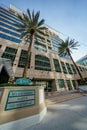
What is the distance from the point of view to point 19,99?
493 cm

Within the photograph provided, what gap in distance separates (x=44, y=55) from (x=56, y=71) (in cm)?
684

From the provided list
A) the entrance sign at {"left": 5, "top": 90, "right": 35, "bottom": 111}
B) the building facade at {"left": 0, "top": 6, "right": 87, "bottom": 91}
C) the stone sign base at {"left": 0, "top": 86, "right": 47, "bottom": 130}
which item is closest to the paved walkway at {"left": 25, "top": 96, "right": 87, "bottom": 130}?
the stone sign base at {"left": 0, "top": 86, "right": 47, "bottom": 130}

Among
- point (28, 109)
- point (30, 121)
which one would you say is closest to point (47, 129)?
point (30, 121)

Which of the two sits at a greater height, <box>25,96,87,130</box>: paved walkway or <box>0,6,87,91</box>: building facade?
<box>0,6,87,91</box>: building facade

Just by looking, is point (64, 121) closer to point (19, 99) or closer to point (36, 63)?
point (19, 99)

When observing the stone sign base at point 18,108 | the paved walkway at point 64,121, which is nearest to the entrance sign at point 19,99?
the stone sign base at point 18,108

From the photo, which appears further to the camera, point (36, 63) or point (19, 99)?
point (36, 63)

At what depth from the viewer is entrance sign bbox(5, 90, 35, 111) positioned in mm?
4553

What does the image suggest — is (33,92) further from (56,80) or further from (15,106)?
(56,80)

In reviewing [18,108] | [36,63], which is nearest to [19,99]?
[18,108]

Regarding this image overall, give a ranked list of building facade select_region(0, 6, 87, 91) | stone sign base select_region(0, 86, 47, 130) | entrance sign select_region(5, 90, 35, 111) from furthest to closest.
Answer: building facade select_region(0, 6, 87, 91), entrance sign select_region(5, 90, 35, 111), stone sign base select_region(0, 86, 47, 130)

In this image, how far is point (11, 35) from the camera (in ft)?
95.8

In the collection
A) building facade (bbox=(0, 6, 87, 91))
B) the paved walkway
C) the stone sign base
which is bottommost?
the paved walkway

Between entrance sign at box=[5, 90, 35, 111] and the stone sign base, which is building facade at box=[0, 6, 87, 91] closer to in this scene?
entrance sign at box=[5, 90, 35, 111]
